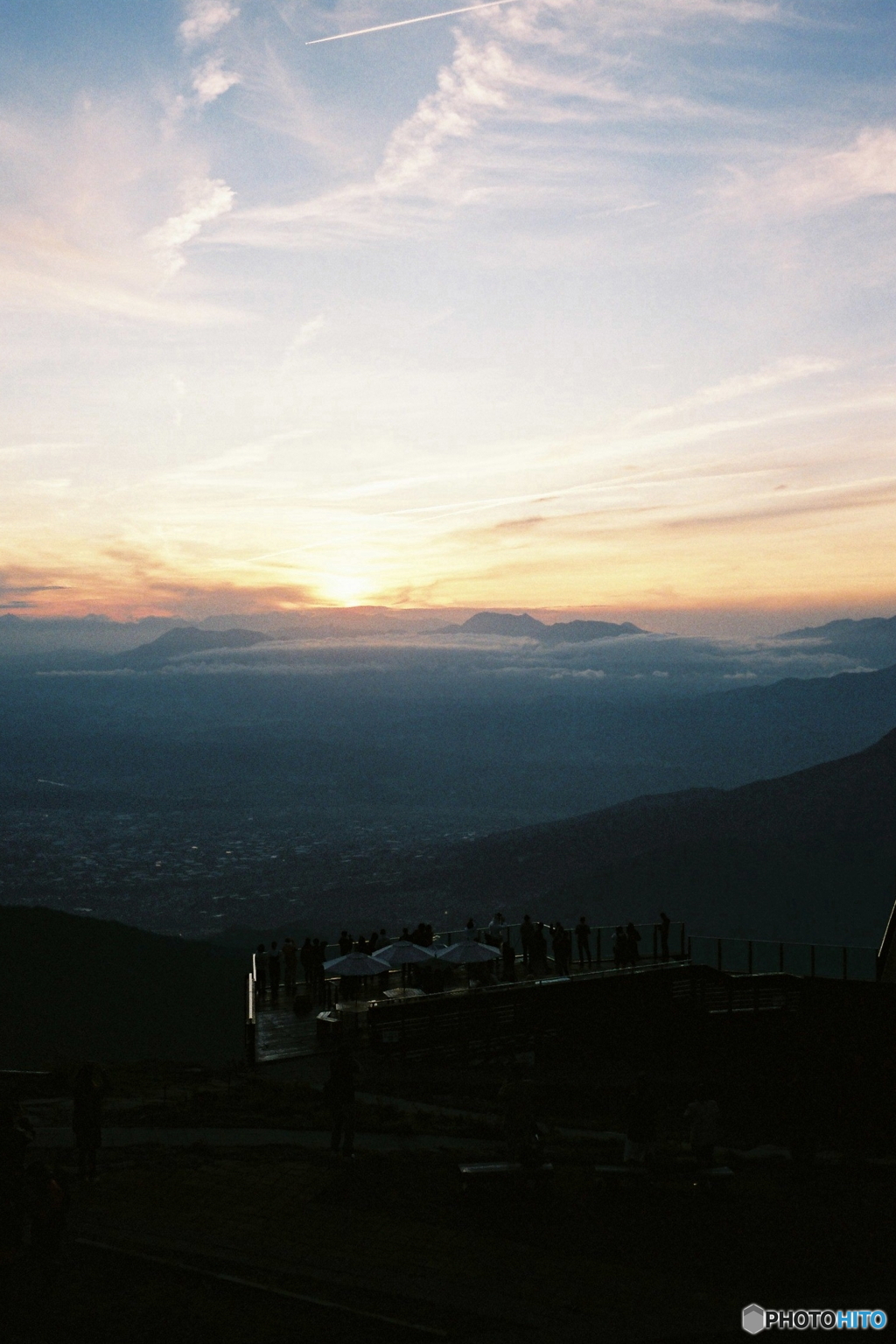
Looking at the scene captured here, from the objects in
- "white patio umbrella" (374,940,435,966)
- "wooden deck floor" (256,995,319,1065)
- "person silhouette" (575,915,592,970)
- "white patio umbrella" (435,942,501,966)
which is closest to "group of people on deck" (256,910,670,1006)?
"person silhouette" (575,915,592,970)

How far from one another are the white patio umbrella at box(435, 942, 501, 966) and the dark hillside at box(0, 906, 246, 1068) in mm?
53004

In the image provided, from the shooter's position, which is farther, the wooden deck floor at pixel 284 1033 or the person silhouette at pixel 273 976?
the person silhouette at pixel 273 976

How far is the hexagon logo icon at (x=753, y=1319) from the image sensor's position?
9.83 m

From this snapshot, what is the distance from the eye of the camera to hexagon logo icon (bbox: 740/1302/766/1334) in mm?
9828

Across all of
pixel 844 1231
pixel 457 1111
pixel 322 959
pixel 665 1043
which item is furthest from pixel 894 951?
pixel 844 1231

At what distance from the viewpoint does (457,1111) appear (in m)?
21.8

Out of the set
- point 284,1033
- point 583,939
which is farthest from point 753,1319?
point 583,939

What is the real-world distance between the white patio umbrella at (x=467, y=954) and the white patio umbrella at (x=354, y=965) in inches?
89.4

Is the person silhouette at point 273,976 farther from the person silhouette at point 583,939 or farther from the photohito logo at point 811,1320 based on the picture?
the photohito logo at point 811,1320

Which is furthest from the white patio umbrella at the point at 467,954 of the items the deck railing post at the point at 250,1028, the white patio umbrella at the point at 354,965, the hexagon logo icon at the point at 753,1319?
the hexagon logo icon at the point at 753,1319

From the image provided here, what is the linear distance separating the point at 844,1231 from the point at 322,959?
67.3 ft

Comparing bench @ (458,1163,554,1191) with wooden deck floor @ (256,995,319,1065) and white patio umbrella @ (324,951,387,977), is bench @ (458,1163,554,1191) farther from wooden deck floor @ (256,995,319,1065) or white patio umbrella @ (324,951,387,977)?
white patio umbrella @ (324,951,387,977)

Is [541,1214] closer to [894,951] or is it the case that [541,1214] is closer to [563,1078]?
[563,1078]

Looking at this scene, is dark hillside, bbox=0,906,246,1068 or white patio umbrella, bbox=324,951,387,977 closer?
white patio umbrella, bbox=324,951,387,977
